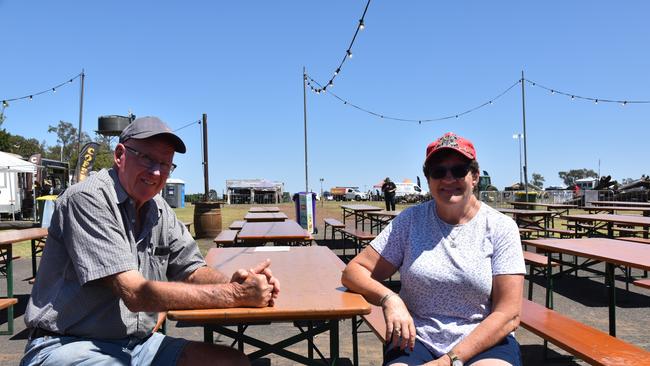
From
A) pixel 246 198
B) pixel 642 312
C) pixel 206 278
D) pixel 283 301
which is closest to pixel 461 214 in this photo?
pixel 283 301

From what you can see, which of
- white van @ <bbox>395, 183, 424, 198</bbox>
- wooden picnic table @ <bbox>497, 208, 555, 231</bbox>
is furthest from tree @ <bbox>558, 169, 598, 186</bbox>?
wooden picnic table @ <bbox>497, 208, 555, 231</bbox>

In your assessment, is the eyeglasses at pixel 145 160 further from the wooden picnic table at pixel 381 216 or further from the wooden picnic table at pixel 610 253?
the wooden picnic table at pixel 381 216

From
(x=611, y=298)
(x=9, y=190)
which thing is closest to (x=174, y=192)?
(x=9, y=190)

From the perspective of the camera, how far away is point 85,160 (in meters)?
13.0

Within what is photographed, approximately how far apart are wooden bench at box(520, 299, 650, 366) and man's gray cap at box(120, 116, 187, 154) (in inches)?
80.3

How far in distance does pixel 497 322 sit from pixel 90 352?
148 cm

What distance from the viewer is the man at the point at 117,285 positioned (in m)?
1.64

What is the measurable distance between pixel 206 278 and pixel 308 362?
57 cm

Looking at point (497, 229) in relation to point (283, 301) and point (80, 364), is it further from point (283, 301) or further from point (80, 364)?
point (80, 364)

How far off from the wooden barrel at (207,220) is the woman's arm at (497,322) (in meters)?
10.4

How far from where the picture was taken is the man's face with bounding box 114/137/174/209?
1.87 meters

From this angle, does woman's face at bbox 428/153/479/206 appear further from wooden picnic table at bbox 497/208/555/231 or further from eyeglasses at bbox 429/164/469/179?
A: wooden picnic table at bbox 497/208/555/231

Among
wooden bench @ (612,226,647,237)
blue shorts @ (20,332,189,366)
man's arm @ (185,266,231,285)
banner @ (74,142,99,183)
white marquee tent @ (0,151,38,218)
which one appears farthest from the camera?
white marquee tent @ (0,151,38,218)

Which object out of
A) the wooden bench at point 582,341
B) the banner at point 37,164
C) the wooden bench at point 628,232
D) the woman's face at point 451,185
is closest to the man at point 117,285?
the woman's face at point 451,185
